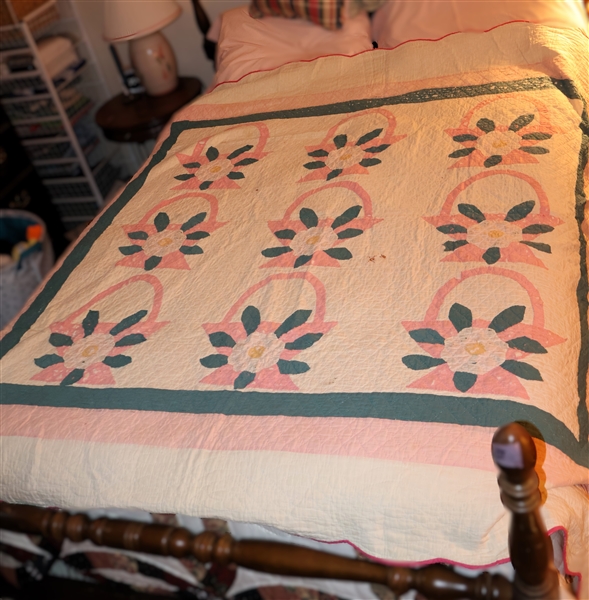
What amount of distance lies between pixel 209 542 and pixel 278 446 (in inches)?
7.7

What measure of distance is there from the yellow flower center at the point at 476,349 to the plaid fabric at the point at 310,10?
1.53 metres

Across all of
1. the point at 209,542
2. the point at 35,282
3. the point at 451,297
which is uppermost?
the point at 451,297

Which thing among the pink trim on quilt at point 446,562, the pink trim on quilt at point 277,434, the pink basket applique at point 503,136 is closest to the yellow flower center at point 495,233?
the pink basket applique at point 503,136

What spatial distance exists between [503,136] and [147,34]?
5.58 ft

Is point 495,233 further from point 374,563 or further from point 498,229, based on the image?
point 374,563

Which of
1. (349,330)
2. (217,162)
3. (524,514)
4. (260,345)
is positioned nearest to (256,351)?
(260,345)

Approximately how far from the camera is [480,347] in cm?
113

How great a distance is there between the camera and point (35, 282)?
2465 millimetres

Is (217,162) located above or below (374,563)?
above

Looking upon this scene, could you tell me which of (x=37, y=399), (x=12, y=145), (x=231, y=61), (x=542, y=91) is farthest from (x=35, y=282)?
(x=542, y=91)

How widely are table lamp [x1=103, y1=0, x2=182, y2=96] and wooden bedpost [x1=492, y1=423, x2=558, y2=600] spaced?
2.39 meters

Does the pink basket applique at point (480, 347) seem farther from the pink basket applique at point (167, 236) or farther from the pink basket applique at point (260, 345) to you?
the pink basket applique at point (167, 236)

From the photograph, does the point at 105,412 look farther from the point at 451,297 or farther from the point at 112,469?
the point at 451,297

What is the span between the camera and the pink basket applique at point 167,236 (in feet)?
5.14
